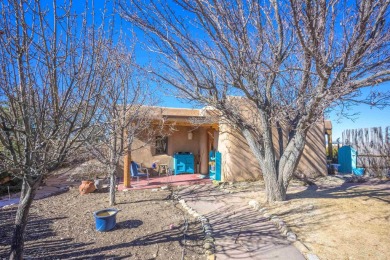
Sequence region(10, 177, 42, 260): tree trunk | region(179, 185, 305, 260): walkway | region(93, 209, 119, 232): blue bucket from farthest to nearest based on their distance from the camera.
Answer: region(93, 209, 119, 232): blue bucket → region(179, 185, 305, 260): walkway → region(10, 177, 42, 260): tree trunk

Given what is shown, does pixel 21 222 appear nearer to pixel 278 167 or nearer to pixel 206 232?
pixel 206 232

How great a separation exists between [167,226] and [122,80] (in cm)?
395

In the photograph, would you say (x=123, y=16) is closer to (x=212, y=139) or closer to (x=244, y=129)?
(x=244, y=129)

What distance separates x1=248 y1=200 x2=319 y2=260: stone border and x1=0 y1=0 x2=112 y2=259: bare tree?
3.65 metres

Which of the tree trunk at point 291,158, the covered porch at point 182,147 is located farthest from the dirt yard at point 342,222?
the covered porch at point 182,147

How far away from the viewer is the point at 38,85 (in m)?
2.78

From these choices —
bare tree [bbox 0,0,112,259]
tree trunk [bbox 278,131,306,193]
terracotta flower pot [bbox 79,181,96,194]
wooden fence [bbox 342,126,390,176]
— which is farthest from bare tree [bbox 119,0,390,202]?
wooden fence [bbox 342,126,390,176]

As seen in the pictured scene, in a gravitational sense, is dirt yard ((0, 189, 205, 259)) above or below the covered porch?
below

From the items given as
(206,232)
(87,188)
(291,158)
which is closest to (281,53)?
(291,158)

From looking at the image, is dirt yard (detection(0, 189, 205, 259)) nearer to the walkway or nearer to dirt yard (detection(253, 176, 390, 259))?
the walkway

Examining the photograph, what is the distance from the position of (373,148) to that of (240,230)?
9.14 metres

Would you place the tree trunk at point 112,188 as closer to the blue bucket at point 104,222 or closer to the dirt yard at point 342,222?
the blue bucket at point 104,222

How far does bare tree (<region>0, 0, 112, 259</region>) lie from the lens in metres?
2.49

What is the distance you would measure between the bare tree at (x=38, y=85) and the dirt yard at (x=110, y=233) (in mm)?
1177
